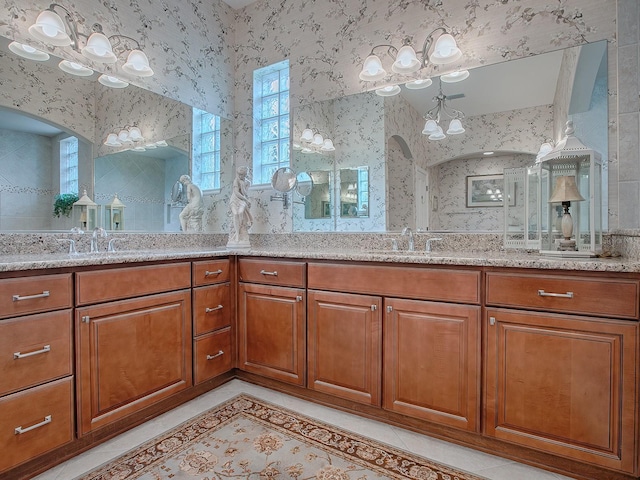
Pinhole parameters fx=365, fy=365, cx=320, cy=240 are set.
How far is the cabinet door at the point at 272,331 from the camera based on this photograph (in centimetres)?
221

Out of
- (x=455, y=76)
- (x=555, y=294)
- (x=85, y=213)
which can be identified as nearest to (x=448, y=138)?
(x=455, y=76)

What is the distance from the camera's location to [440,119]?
2.30m

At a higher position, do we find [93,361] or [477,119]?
[477,119]

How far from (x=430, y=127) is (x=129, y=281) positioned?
1976 millimetres

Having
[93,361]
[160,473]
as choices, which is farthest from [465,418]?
[93,361]

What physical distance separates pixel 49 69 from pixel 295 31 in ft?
5.71

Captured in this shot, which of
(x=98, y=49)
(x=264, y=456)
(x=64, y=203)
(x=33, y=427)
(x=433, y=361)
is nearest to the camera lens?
(x=33, y=427)

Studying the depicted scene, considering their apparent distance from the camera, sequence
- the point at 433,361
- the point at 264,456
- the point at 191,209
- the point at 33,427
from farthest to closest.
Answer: the point at 191,209
the point at 433,361
the point at 264,456
the point at 33,427

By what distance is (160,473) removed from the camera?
5.06ft

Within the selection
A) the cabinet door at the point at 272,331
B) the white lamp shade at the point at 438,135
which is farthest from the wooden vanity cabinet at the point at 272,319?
the white lamp shade at the point at 438,135

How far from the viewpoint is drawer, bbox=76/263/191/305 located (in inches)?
66.1

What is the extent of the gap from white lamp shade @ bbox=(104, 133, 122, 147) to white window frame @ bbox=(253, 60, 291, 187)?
1110 millimetres

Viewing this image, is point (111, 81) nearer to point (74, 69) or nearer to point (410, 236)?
point (74, 69)

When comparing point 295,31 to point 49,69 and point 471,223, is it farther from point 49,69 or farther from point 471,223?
point 471,223
